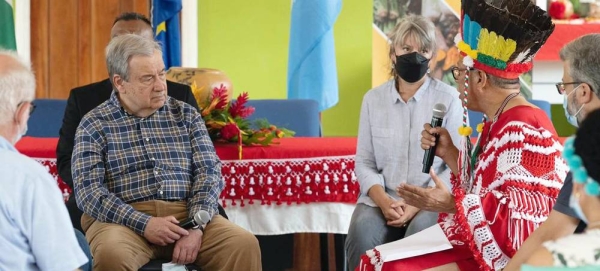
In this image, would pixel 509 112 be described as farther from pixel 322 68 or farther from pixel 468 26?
pixel 322 68

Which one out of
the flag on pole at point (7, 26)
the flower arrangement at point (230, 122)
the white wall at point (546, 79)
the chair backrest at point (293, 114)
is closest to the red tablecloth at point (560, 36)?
the white wall at point (546, 79)

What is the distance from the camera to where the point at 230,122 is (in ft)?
12.9

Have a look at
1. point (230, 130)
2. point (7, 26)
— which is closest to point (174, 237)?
point (230, 130)

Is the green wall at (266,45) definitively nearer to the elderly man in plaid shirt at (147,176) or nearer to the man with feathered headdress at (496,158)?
the elderly man in plaid shirt at (147,176)

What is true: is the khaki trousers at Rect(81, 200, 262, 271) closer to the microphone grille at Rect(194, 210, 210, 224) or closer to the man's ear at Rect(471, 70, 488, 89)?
the microphone grille at Rect(194, 210, 210, 224)

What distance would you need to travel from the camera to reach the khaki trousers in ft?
10.1

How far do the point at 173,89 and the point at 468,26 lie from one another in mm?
1386

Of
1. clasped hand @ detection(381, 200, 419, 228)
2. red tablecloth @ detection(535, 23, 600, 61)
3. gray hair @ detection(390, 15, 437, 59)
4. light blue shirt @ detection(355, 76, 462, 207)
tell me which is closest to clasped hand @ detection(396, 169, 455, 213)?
clasped hand @ detection(381, 200, 419, 228)

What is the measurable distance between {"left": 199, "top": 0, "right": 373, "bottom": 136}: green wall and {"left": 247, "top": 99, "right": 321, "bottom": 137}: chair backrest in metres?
2.81

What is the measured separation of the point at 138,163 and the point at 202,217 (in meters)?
0.32

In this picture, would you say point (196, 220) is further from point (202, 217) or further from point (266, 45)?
point (266, 45)

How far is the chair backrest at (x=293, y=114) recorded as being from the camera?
4.93 metres

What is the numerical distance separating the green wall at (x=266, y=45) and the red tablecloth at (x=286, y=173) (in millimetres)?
3936

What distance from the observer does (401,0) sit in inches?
304
